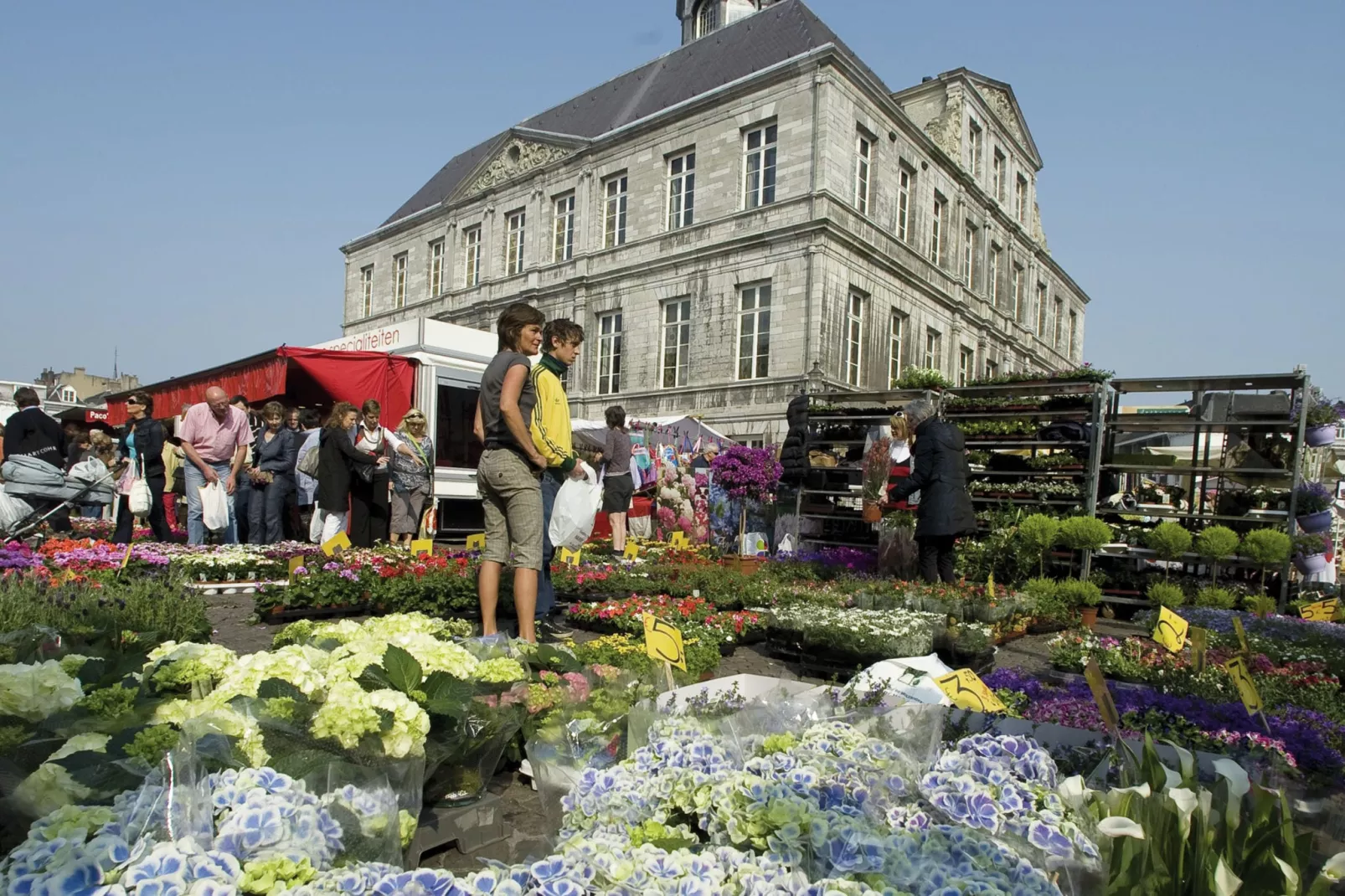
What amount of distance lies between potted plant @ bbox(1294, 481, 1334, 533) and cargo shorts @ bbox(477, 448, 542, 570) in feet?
26.9

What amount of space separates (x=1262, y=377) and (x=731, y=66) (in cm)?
2142

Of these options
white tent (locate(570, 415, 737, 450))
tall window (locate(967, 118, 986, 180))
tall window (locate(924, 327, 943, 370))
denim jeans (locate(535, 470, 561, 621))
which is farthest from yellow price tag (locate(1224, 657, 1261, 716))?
tall window (locate(967, 118, 986, 180))

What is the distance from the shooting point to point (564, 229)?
2950 centimetres

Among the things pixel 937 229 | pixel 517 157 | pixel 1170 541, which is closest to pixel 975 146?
pixel 937 229

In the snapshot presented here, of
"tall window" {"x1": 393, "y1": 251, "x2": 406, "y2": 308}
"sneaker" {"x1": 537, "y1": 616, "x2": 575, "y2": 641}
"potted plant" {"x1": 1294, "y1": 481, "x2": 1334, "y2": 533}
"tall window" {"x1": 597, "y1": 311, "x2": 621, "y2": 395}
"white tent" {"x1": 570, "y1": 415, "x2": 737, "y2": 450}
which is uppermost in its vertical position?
"tall window" {"x1": 393, "y1": 251, "x2": 406, "y2": 308}

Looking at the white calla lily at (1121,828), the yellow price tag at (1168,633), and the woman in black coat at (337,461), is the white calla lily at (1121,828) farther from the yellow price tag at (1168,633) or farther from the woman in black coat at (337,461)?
the woman in black coat at (337,461)

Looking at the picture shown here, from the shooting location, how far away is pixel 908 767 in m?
2.02

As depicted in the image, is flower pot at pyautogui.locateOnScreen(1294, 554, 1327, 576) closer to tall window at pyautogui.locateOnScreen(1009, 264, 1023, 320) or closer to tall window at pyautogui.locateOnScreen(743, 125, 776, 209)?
tall window at pyautogui.locateOnScreen(743, 125, 776, 209)

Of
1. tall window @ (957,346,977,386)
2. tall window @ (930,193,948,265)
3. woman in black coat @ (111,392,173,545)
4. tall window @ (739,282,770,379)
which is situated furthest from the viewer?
tall window @ (957,346,977,386)

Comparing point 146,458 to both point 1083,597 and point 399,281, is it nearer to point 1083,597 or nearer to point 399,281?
point 1083,597

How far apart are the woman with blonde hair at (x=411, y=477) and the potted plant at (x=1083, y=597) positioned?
702 cm

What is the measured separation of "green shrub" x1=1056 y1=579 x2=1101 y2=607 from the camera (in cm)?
765

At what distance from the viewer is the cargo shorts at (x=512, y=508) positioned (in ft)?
15.3

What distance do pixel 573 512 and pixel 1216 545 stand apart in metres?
6.81
